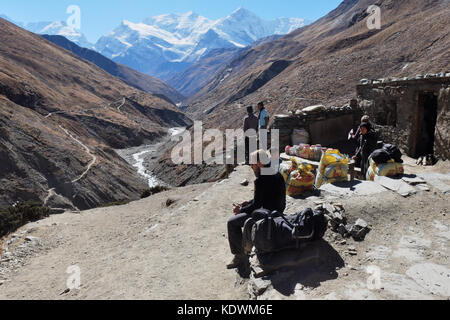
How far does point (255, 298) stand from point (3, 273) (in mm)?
7096

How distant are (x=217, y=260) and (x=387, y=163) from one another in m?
4.01

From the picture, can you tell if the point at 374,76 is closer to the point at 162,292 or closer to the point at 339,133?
the point at 339,133

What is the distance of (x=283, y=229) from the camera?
4324mm

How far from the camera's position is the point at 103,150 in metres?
39.5

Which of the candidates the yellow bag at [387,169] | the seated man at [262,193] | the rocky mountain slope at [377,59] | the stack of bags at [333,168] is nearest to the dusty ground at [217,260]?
the stack of bags at [333,168]

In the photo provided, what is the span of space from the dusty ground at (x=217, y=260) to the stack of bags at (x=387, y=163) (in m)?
0.81

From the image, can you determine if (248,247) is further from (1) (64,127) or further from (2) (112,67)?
(2) (112,67)

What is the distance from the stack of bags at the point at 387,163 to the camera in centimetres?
675

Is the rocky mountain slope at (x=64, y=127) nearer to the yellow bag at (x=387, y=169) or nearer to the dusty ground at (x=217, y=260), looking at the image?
the dusty ground at (x=217, y=260)

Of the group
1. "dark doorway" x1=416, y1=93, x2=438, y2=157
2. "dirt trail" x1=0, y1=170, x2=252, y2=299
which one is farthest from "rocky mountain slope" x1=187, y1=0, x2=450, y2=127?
"dirt trail" x1=0, y1=170, x2=252, y2=299

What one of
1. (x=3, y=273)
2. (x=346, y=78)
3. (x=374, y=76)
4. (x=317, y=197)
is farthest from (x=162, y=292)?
(x=346, y=78)

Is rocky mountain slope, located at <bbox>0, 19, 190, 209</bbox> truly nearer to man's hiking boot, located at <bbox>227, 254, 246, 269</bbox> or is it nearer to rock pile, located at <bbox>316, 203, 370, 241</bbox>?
man's hiking boot, located at <bbox>227, 254, 246, 269</bbox>

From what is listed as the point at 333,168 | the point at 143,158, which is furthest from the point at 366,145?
the point at 143,158

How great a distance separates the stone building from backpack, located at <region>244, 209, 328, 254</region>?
18.6ft
